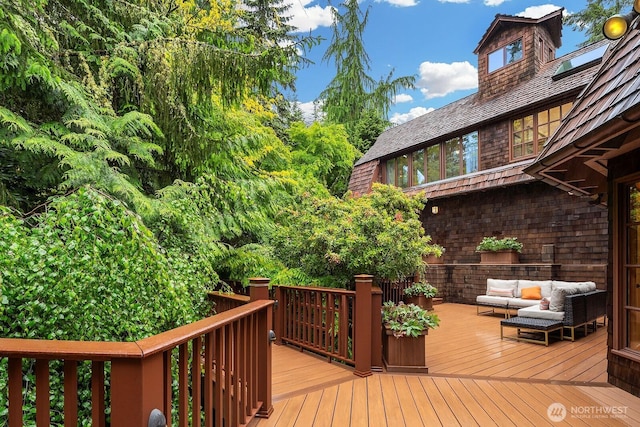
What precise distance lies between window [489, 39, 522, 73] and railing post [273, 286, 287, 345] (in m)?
10.1

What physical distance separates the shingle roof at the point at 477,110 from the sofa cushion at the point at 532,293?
463 centimetres

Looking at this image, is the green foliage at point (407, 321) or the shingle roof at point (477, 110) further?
the shingle roof at point (477, 110)

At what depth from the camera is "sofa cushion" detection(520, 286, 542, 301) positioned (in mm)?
7297

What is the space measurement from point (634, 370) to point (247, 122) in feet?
20.4

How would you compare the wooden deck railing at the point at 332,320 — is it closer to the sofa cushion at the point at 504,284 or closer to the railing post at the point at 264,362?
the railing post at the point at 264,362

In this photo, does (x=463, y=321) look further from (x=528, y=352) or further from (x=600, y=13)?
(x=600, y=13)

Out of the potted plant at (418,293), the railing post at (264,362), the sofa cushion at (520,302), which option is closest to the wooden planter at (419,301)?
the potted plant at (418,293)

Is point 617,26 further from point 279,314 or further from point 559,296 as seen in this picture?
point 279,314

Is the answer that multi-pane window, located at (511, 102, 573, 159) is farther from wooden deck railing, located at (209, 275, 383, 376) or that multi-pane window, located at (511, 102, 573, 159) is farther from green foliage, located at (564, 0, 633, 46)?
wooden deck railing, located at (209, 275, 383, 376)

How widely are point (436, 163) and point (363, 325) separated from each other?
354 inches

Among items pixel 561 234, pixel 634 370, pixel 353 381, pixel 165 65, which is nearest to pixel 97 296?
pixel 353 381

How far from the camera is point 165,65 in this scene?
15.9ft

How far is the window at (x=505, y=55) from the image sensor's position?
10.7 m

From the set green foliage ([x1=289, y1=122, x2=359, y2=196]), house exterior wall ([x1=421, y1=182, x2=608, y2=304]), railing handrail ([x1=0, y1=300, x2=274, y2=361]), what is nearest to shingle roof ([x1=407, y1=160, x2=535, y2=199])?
house exterior wall ([x1=421, y1=182, x2=608, y2=304])
